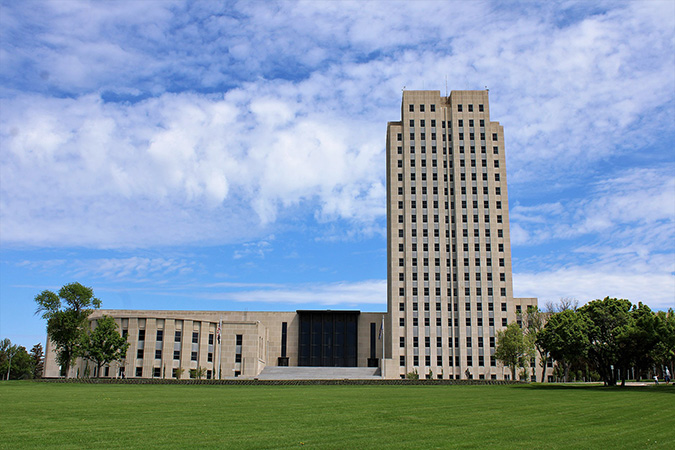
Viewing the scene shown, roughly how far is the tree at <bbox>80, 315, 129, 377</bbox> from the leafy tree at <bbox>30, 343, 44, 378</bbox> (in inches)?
3533

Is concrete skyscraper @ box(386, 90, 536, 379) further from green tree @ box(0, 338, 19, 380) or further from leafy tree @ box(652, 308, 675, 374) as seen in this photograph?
green tree @ box(0, 338, 19, 380)

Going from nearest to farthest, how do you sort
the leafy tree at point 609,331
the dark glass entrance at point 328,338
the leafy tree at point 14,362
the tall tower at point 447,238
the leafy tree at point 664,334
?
the leafy tree at point 664,334 → the leafy tree at point 609,331 → the tall tower at point 447,238 → the dark glass entrance at point 328,338 → the leafy tree at point 14,362

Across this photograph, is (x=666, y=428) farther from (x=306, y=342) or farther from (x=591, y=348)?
(x=306, y=342)

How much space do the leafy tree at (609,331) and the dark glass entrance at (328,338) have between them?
2275 inches

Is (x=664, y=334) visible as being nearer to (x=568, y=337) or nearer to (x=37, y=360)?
(x=568, y=337)

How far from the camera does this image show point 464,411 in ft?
79.6

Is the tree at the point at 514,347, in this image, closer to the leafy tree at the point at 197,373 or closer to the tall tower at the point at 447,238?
the tall tower at the point at 447,238

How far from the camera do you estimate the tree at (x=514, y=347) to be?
81.2 m

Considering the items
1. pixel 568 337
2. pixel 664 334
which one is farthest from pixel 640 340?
pixel 568 337

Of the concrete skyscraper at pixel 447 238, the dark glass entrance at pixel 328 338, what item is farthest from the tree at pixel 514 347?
the dark glass entrance at pixel 328 338

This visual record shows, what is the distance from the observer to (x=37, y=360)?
521 feet

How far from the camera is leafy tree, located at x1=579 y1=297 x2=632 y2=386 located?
55.4m

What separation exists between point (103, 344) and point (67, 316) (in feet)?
20.4

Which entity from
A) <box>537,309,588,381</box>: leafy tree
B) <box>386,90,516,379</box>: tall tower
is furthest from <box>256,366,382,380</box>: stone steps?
<box>537,309,588,381</box>: leafy tree
